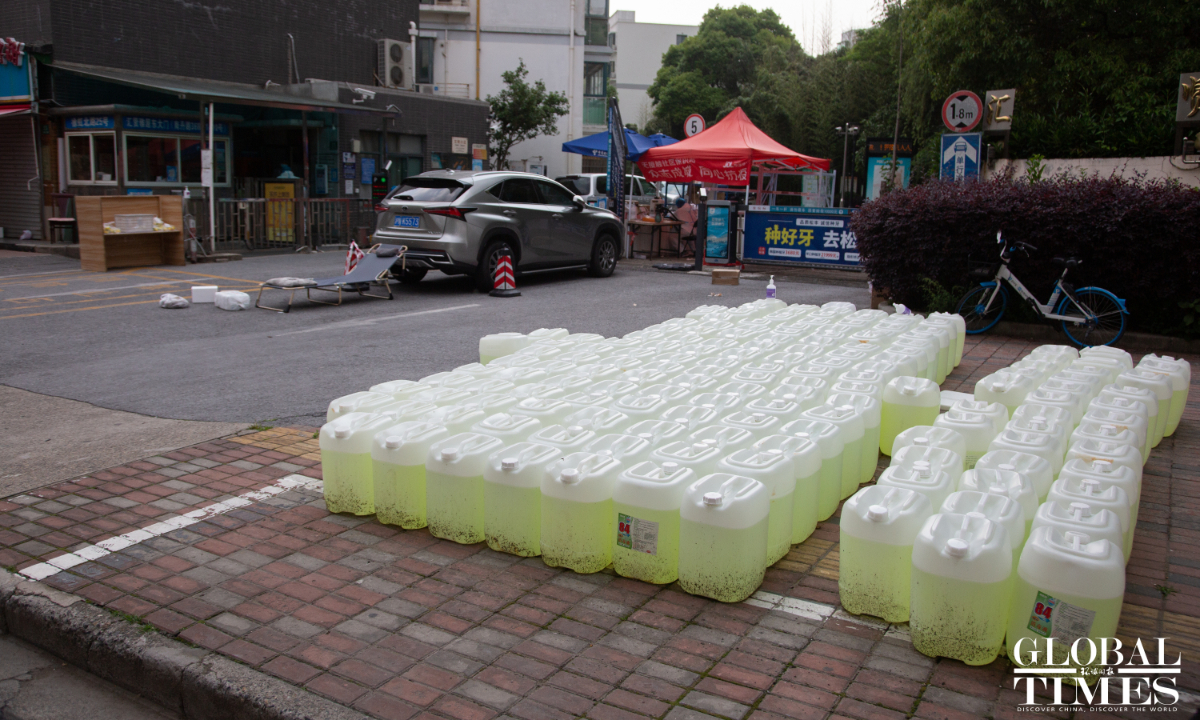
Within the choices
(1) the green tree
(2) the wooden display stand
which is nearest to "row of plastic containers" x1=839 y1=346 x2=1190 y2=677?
(2) the wooden display stand

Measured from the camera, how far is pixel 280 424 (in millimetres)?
6176

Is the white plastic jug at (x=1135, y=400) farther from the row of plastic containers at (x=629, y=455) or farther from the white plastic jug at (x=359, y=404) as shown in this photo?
the white plastic jug at (x=359, y=404)

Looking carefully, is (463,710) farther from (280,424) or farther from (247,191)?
(247,191)

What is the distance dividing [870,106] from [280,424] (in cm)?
3374

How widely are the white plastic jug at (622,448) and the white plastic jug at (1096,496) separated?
5.58 ft

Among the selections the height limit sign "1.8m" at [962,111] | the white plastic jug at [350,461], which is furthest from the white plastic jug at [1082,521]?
the height limit sign "1.8m" at [962,111]

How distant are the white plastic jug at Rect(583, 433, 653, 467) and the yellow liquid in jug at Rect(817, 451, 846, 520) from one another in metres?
0.92

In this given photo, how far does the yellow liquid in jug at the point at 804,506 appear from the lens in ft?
13.1

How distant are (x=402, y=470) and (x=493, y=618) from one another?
1008 millimetres

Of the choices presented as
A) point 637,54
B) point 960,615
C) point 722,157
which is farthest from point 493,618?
point 637,54

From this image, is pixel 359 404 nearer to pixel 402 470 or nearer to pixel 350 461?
pixel 350 461

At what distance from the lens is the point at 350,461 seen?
14.2ft

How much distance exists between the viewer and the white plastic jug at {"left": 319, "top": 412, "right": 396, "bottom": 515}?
431 centimetres

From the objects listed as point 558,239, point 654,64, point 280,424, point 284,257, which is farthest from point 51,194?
point 654,64
